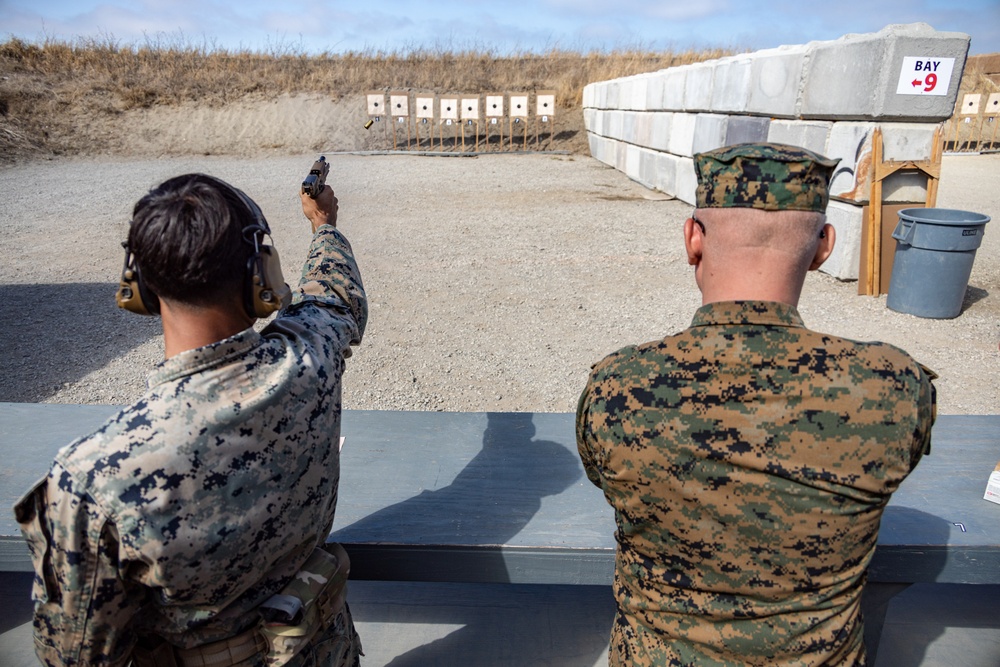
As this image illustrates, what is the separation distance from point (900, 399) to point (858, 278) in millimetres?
5319

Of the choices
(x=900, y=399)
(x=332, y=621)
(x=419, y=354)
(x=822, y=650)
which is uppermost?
(x=900, y=399)

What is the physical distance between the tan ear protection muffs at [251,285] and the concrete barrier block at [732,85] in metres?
7.59

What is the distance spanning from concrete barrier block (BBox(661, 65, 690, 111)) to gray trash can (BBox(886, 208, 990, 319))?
17.9 ft

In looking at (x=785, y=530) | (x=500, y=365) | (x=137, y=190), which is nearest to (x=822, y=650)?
(x=785, y=530)

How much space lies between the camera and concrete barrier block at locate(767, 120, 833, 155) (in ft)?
19.7

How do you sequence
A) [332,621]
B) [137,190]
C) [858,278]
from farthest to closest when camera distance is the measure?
[137,190] < [858,278] < [332,621]

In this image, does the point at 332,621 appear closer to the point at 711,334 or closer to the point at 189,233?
the point at 189,233

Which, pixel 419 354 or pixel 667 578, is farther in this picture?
pixel 419 354

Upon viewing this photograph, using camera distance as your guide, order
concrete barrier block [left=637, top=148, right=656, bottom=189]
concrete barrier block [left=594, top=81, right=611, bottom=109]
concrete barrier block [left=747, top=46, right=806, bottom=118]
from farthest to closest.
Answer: concrete barrier block [left=594, top=81, right=611, bottom=109], concrete barrier block [left=637, top=148, right=656, bottom=189], concrete barrier block [left=747, top=46, right=806, bottom=118]

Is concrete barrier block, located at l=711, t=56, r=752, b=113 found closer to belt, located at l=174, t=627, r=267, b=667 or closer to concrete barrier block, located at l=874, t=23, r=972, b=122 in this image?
concrete barrier block, located at l=874, t=23, r=972, b=122

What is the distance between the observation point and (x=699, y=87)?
9156 mm

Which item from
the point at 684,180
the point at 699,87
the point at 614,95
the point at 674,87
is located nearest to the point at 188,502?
the point at 699,87

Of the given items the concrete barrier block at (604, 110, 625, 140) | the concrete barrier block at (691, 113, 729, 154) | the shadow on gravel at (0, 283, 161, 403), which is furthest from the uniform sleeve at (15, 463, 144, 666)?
the concrete barrier block at (604, 110, 625, 140)

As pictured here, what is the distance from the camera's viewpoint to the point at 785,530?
1.04 m
